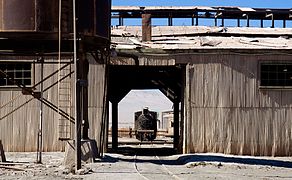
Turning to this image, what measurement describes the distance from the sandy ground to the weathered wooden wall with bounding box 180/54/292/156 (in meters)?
1.73

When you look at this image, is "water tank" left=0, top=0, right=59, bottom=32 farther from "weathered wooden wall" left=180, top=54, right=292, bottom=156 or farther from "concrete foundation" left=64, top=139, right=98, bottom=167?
"weathered wooden wall" left=180, top=54, right=292, bottom=156

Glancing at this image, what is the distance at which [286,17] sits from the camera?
42594mm

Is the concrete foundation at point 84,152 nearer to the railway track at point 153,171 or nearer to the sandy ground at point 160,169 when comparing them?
the sandy ground at point 160,169

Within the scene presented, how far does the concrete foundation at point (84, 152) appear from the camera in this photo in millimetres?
17859

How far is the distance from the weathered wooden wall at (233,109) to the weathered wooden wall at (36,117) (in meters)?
3.97

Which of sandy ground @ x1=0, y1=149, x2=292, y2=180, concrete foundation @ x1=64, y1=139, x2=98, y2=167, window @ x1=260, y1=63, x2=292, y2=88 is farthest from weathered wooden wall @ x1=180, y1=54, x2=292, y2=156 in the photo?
concrete foundation @ x1=64, y1=139, x2=98, y2=167

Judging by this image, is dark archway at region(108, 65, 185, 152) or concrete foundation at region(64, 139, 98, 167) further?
dark archway at region(108, 65, 185, 152)

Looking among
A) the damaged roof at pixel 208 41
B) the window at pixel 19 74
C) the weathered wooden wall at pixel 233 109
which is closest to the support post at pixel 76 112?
the damaged roof at pixel 208 41

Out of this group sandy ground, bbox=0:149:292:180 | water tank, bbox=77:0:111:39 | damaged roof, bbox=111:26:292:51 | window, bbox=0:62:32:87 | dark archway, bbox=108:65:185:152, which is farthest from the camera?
dark archway, bbox=108:65:185:152

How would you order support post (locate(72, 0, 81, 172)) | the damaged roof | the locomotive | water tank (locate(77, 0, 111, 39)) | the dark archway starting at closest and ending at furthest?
support post (locate(72, 0, 81, 172)) < water tank (locate(77, 0, 111, 39)) < the damaged roof < the dark archway < the locomotive

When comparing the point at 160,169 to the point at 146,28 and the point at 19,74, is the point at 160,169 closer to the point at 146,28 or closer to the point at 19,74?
the point at 19,74

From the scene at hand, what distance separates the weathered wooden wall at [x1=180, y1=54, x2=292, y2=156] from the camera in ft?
78.3

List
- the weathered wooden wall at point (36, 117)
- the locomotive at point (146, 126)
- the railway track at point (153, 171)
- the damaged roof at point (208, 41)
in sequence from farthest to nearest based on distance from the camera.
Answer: the locomotive at point (146, 126), the damaged roof at point (208, 41), the weathered wooden wall at point (36, 117), the railway track at point (153, 171)

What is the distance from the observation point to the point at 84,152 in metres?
18.5
